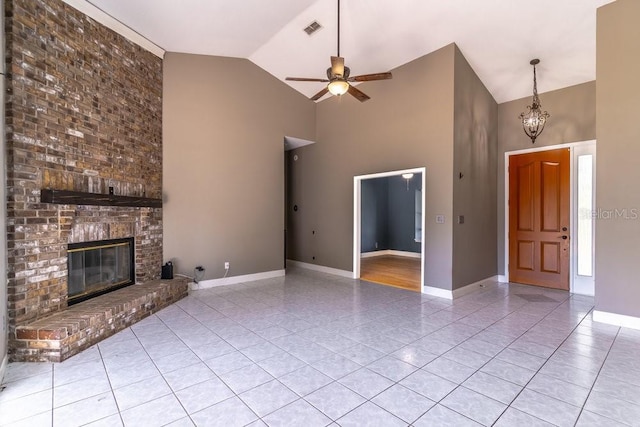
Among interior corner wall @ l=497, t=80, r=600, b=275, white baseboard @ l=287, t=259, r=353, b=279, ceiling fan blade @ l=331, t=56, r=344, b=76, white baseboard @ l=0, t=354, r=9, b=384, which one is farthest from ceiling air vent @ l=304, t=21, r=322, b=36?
white baseboard @ l=0, t=354, r=9, b=384

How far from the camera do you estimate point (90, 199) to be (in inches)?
135

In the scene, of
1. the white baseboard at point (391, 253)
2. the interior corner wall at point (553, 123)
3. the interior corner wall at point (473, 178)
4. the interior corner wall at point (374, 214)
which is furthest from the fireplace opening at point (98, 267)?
the interior corner wall at point (553, 123)

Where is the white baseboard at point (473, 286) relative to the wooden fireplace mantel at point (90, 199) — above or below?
below

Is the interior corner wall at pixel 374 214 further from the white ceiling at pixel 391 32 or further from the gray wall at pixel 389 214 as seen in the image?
the white ceiling at pixel 391 32

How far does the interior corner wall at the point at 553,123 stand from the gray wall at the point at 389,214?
295 cm

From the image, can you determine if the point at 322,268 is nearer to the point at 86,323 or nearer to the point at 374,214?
the point at 374,214

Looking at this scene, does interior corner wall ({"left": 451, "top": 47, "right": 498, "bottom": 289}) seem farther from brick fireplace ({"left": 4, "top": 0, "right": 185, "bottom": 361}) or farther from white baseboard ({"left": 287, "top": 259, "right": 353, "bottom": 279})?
brick fireplace ({"left": 4, "top": 0, "right": 185, "bottom": 361})

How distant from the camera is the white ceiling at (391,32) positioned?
396 cm

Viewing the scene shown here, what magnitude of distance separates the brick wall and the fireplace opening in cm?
11


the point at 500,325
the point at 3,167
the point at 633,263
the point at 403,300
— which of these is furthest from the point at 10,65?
the point at 633,263

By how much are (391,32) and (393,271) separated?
4.60 m

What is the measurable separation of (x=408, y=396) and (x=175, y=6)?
4976mm

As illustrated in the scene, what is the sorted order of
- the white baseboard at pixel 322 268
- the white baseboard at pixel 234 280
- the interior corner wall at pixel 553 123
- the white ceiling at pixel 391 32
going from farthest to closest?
the white baseboard at pixel 322 268, the white baseboard at pixel 234 280, the interior corner wall at pixel 553 123, the white ceiling at pixel 391 32

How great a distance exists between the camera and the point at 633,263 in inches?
137
